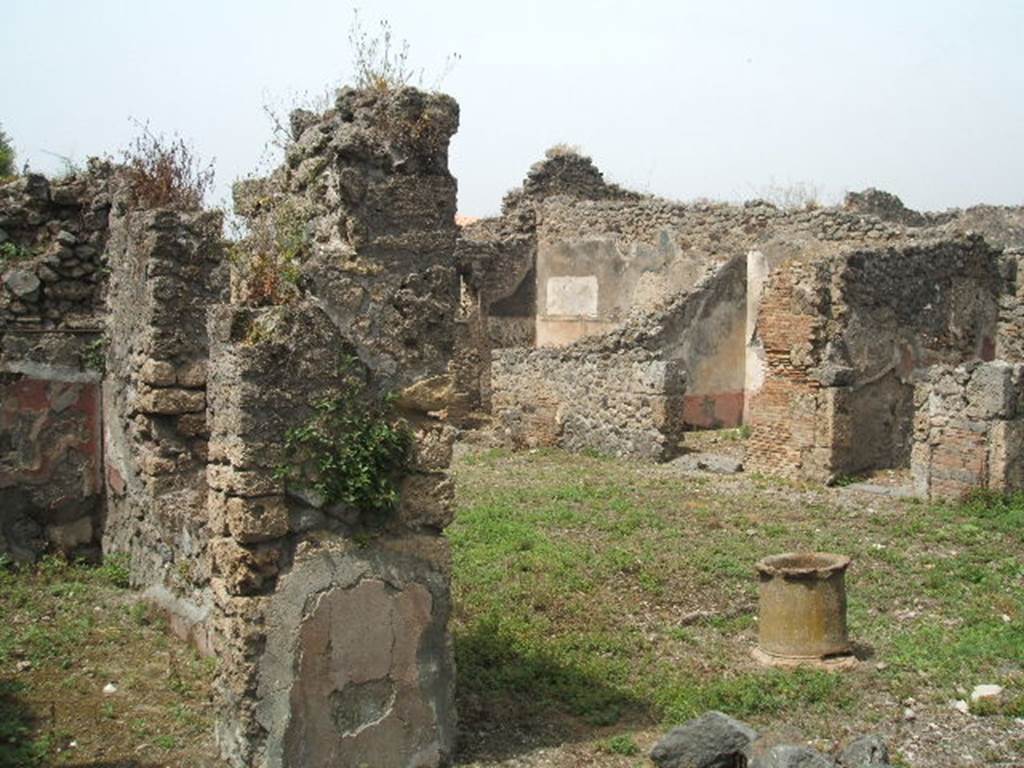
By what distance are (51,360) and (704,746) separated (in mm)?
5978

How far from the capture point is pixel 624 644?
22.6 feet

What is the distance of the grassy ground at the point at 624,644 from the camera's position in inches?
217

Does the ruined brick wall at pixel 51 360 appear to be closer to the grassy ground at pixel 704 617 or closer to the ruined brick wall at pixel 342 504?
the grassy ground at pixel 704 617

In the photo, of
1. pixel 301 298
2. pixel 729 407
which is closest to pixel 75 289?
pixel 301 298

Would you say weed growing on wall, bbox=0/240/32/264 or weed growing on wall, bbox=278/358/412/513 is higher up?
weed growing on wall, bbox=0/240/32/264

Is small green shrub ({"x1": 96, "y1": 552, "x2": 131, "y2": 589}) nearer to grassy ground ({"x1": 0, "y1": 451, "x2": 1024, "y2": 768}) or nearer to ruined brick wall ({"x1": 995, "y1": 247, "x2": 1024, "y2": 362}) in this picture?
grassy ground ({"x1": 0, "y1": 451, "x2": 1024, "y2": 768})

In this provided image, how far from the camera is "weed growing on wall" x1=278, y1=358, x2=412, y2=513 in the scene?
16.1 ft

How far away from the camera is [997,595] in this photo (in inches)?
314

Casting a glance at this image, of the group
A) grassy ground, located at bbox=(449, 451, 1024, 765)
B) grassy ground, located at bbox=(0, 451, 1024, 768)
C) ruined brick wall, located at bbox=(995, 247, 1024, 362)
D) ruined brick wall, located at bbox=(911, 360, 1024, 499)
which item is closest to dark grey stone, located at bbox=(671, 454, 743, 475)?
grassy ground, located at bbox=(449, 451, 1024, 765)

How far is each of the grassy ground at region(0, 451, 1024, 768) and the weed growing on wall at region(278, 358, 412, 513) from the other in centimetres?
131

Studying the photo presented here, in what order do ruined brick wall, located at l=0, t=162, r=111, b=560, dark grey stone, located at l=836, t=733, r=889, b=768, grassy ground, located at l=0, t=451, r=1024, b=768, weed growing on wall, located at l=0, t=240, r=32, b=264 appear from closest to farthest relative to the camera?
dark grey stone, located at l=836, t=733, r=889, b=768 → grassy ground, located at l=0, t=451, r=1024, b=768 → ruined brick wall, located at l=0, t=162, r=111, b=560 → weed growing on wall, located at l=0, t=240, r=32, b=264

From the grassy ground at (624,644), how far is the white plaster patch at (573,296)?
1188cm

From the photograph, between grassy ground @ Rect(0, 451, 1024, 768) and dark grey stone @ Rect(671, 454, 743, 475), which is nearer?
grassy ground @ Rect(0, 451, 1024, 768)

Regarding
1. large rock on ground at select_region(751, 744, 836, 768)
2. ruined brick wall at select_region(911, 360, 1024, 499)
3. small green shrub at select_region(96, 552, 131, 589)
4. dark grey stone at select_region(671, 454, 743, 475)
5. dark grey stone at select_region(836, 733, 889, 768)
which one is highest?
ruined brick wall at select_region(911, 360, 1024, 499)
